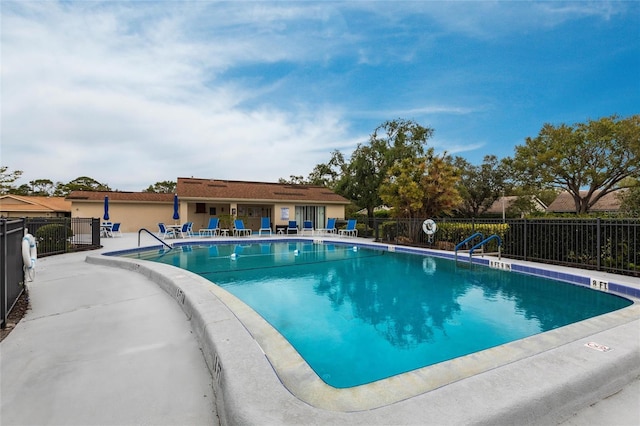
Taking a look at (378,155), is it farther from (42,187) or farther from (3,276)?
(42,187)

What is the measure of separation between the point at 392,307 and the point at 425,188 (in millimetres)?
11061

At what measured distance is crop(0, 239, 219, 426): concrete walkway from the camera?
217 centimetres

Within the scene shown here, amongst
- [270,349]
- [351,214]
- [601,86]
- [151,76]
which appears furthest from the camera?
[351,214]

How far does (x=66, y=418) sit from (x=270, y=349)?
1595 mm

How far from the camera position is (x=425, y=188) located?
623 inches

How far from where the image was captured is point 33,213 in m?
28.4

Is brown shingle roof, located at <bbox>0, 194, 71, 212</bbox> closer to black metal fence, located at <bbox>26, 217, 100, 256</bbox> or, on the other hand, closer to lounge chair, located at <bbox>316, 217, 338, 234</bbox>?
black metal fence, located at <bbox>26, 217, 100, 256</bbox>

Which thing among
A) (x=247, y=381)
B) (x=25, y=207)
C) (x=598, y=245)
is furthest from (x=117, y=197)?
(x=598, y=245)

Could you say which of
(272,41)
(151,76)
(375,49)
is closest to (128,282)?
(151,76)

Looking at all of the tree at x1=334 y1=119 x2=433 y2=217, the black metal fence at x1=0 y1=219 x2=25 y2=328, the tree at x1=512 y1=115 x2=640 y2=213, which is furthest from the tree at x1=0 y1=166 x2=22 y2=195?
the tree at x1=512 y1=115 x2=640 y2=213

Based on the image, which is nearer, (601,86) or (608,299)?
(608,299)

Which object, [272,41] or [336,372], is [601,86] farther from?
[336,372]

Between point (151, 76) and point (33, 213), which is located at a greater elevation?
point (151, 76)

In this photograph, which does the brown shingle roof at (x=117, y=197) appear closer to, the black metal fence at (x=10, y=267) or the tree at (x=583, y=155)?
the black metal fence at (x=10, y=267)
